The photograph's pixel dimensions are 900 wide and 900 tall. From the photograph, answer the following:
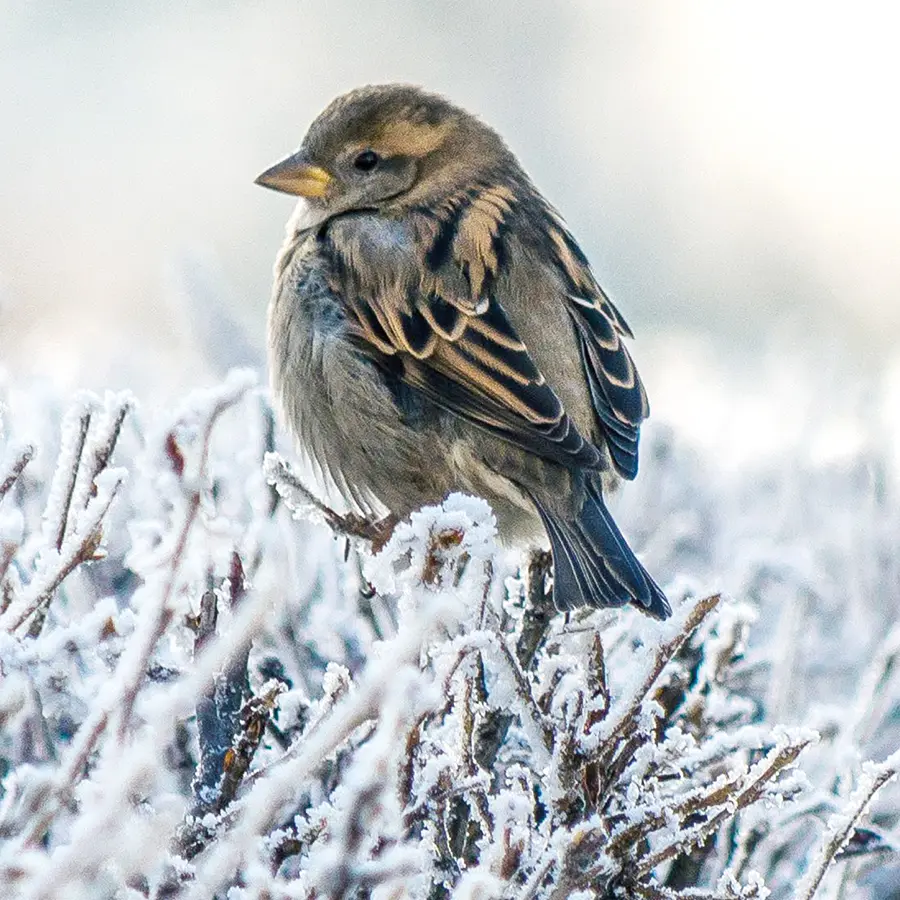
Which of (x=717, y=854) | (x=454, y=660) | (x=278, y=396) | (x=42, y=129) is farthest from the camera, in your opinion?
(x=42, y=129)

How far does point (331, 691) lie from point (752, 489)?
2.59 meters

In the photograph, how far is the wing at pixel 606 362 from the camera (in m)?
3.85

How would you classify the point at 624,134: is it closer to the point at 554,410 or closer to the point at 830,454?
the point at 830,454

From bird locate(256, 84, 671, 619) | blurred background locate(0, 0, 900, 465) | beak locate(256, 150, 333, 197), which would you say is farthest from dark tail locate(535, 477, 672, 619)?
blurred background locate(0, 0, 900, 465)

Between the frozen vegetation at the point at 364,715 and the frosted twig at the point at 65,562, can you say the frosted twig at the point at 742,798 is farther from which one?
the frosted twig at the point at 65,562

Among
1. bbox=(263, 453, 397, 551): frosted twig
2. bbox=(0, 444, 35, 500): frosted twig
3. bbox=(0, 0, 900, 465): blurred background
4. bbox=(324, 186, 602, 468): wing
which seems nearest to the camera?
bbox=(0, 444, 35, 500): frosted twig

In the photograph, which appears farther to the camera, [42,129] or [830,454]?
[42,129]

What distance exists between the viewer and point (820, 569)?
162 inches

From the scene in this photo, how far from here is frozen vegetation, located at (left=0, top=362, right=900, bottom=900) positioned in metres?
1.77

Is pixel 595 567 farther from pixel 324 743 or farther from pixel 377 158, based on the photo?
pixel 324 743

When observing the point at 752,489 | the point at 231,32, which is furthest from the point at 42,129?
the point at 752,489

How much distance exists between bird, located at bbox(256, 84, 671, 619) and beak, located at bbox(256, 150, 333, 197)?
0.19m

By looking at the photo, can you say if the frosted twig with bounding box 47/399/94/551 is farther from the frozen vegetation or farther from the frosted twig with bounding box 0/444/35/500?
the frosted twig with bounding box 0/444/35/500

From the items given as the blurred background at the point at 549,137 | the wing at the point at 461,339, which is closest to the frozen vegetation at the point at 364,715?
the wing at the point at 461,339
